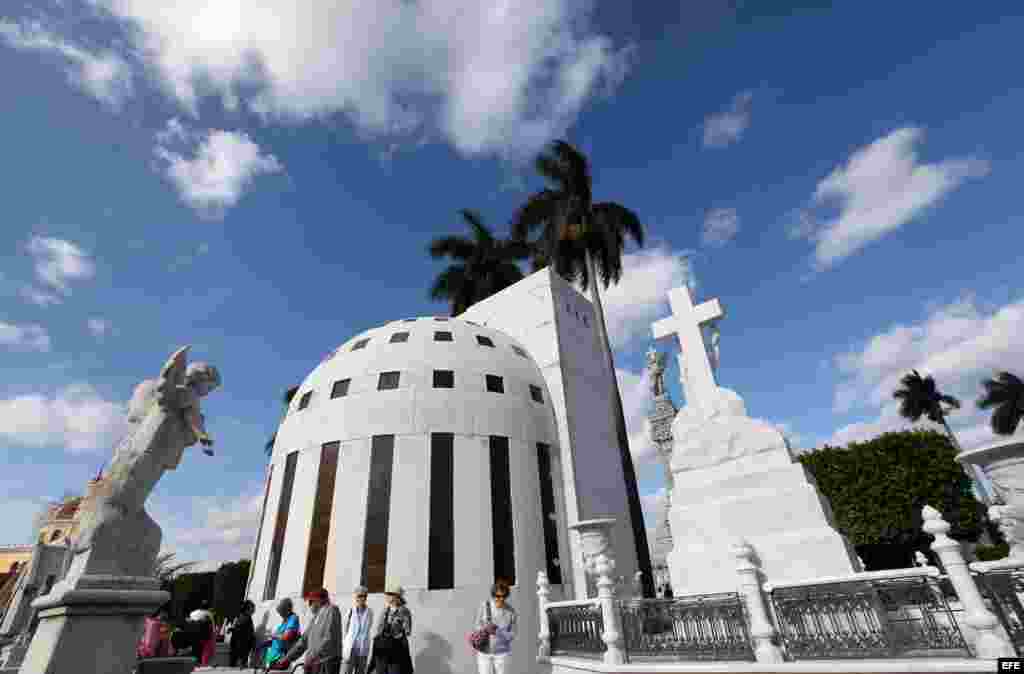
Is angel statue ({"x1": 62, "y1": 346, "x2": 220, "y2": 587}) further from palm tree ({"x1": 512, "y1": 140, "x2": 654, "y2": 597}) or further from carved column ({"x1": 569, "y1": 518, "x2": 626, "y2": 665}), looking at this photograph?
palm tree ({"x1": 512, "y1": 140, "x2": 654, "y2": 597})

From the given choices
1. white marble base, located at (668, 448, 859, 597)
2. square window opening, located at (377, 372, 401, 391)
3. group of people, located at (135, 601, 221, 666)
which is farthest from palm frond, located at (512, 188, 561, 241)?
group of people, located at (135, 601, 221, 666)

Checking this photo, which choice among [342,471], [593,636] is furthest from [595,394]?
[593,636]

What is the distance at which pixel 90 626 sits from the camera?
565cm

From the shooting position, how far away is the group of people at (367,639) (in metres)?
6.73

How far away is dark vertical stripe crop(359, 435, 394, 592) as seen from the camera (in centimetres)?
1377

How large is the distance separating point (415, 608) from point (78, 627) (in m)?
9.19

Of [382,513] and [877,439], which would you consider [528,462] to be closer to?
[382,513]

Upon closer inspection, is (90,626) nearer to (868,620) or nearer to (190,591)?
(868,620)

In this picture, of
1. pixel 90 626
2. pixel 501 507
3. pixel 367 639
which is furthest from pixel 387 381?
pixel 90 626

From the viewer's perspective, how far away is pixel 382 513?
14.6 m

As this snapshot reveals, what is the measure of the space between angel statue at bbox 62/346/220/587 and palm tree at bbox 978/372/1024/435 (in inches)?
3322

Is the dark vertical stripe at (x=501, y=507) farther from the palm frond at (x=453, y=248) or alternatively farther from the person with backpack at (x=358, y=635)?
the palm frond at (x=453, y=248)

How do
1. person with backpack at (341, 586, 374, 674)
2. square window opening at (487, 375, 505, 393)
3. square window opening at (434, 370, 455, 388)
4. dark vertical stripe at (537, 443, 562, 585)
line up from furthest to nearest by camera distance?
square window opening at (487, 375, 505, 393)
square window opening at (434, 370, 455, 388)
dark vertical stripe at (537, 443, 562, 585)
person with backpack at (341, 586, 374, 674)

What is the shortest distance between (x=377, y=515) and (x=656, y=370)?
1331 inches
